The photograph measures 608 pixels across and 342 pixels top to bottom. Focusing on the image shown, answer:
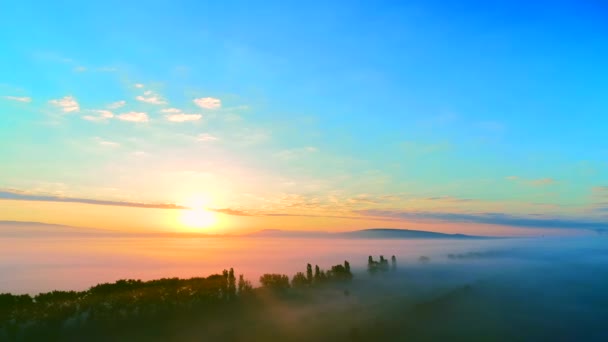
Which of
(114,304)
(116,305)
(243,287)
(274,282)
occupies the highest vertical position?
(114,304)

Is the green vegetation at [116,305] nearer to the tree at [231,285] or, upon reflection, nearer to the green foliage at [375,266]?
the tree at [231,285]

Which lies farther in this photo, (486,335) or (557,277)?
(557,277)

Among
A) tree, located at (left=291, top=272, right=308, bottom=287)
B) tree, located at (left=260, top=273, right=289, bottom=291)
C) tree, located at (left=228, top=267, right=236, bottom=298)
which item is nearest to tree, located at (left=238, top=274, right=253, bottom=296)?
tree, located at (left=228, top=267, right=236, bottom=298)

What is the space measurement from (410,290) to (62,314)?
5360 cm

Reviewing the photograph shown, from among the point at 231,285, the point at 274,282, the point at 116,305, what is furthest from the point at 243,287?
the point at 116,305

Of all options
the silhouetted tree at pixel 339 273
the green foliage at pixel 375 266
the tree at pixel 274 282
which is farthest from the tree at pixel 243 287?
the green foliage at pixel 375 266

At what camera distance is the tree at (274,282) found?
183ft

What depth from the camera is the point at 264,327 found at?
35.5 metres

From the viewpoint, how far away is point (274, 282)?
56.6 m

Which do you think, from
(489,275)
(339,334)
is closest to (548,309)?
(339,334)

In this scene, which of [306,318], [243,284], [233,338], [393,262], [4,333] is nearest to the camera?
[4,333]

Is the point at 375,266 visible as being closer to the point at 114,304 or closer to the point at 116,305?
the point at 116,305

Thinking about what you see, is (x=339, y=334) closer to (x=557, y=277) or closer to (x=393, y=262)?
(x=557, y=277)

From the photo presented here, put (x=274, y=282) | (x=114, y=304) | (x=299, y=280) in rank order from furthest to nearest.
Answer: (x=299, y=280) → (x=274, y=282) → (x=114, y=304)
